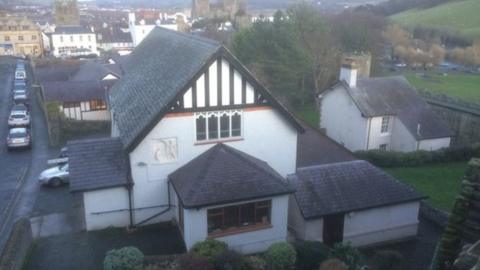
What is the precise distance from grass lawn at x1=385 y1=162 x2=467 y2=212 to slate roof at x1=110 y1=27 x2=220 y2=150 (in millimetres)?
16334

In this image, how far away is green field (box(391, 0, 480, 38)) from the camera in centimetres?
10056

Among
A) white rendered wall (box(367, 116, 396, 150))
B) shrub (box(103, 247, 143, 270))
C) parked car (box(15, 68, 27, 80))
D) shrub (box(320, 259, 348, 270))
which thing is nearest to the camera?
shrub (box(320, 259, 348, 270))

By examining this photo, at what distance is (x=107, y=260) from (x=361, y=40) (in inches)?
1894

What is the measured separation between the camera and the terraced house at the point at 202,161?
60.7ft

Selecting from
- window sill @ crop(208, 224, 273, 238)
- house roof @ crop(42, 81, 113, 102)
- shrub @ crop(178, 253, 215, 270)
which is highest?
house roof @ crop(42, 81, 113, 102)

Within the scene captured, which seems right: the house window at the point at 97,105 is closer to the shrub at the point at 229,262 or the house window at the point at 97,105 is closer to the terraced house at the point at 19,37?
the shrub at the point at 229,262

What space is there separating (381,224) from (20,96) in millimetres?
45907

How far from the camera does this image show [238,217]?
18.7 metres

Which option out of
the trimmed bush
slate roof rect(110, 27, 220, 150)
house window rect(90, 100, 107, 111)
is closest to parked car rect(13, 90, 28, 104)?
house window rect(90, 100, 107, 111)

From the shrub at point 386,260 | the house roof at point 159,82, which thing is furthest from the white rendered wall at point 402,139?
the shrub at point 386,260

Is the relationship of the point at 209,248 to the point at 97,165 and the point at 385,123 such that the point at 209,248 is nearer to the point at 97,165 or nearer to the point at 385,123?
the point at 97,165

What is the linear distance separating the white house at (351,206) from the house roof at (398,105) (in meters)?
13.8

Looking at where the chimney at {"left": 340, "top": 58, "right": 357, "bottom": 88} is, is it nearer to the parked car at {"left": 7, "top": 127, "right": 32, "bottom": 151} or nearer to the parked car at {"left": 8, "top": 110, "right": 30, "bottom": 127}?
the parked car at {"left": 7, "top": 127, "right": 32, "bottom": 151}

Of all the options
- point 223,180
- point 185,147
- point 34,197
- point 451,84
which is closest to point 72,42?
point 451,84
